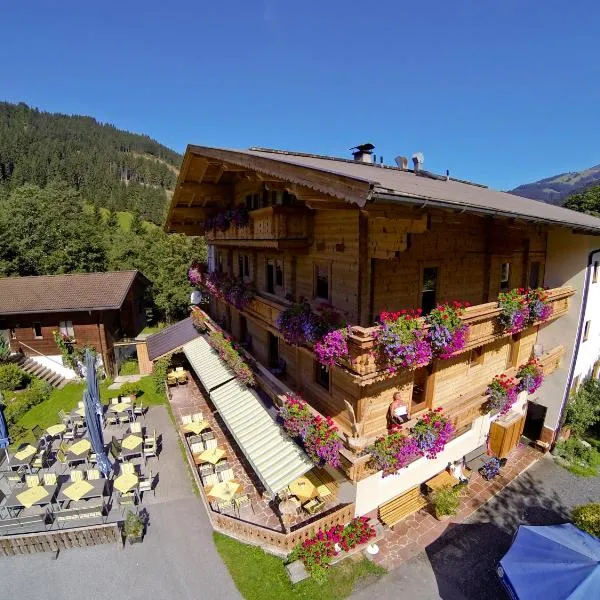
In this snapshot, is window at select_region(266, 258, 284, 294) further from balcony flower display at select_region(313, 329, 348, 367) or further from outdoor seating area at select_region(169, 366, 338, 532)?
outdoor seating area at select_region(169, 366, 338, 532)

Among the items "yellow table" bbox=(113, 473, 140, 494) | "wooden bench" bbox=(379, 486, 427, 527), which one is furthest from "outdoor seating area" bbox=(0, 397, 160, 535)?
"wooden bench" bbox=(379, 486, 427, 527)

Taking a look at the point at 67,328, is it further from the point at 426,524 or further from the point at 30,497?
the point at 426,524

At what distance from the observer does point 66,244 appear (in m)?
41.5

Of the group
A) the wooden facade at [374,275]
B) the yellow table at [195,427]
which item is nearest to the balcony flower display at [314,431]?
the wooden facade at [374,275]

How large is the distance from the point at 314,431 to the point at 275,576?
4.85 meters

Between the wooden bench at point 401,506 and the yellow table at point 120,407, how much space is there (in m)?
15.0

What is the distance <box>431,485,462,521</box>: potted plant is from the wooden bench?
489mm

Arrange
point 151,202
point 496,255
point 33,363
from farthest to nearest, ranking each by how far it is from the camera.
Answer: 1. point 151,202
2. point 33,363
3. point 496,255

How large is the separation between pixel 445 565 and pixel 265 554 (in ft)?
19.4

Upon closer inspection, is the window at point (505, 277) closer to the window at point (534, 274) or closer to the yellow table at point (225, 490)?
the window at point (534, 274)

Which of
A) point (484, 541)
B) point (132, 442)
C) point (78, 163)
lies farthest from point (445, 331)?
point (78, 163)

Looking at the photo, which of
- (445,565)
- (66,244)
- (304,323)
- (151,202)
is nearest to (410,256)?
(304,323)

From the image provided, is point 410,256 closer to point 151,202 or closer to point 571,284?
point 571,284

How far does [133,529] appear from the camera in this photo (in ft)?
40.4
